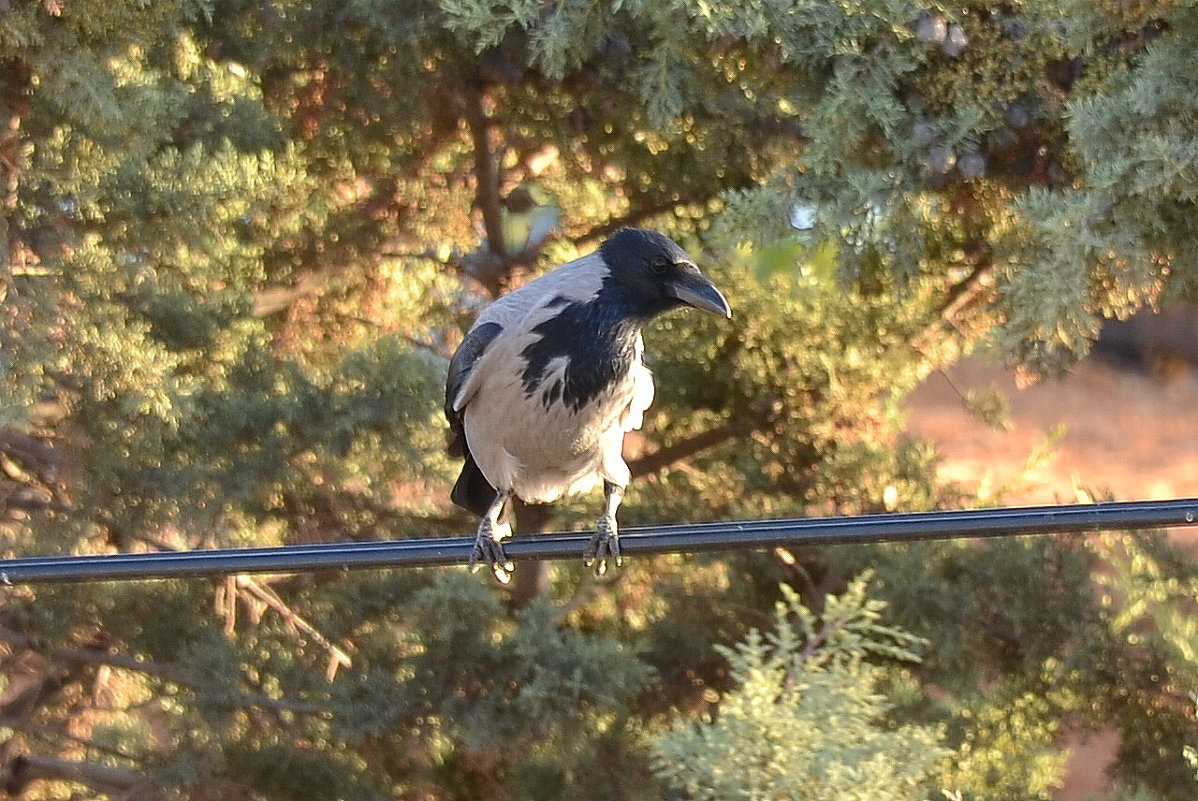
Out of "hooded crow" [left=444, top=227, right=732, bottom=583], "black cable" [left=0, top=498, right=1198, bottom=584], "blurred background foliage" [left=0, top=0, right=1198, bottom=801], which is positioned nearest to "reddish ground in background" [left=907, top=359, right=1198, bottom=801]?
"blurred background foliage" [left=0, top=0, right=1198, bottom=801]

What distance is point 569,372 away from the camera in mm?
3139

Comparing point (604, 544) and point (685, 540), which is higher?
point (604, 544)

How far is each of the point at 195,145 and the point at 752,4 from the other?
1574 mm

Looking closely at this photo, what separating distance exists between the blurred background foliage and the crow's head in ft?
3.47

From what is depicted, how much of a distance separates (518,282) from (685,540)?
3322 millimetres

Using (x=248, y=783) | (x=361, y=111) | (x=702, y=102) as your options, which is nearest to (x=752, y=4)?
(x=702, y=102)

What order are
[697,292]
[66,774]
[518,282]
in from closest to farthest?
1. [697,292]
2. [66,774]
3. [518,282]

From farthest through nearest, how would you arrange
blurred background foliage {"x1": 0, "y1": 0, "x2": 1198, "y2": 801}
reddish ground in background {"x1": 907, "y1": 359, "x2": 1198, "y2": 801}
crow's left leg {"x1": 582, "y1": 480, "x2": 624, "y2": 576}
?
reddish ground in background {"x1": 907, "y1": 359, "x2": 1198, "y2": 801}, blurred background foliage {"x1": 0, "y1": 0, "x2": 1198, "y2": 801}, crow's left leg {"x1": 582, "y1": 480, "x2": 624, "y2": 576}

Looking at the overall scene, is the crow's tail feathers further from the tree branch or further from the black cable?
the tree branch

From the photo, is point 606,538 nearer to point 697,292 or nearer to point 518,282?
point 697,292

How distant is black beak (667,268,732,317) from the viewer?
2977 mm

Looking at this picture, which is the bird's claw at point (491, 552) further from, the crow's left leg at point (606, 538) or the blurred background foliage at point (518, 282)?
the blurred background foliage at point (518, 282)

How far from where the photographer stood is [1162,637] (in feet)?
15.3

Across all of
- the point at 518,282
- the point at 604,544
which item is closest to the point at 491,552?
the point at 604,544
